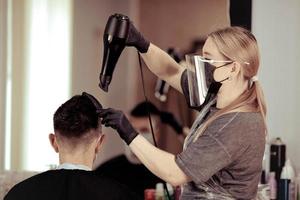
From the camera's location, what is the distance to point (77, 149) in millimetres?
1469

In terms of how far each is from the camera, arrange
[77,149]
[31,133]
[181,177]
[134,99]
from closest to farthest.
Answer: [181,177] → [77,149] → [134,99] → [31,133]

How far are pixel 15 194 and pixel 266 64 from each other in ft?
3.72

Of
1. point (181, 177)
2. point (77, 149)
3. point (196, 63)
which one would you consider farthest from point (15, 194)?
point (196, 63)

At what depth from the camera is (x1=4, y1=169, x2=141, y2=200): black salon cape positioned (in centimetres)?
141

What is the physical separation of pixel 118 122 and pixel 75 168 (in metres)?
0.21

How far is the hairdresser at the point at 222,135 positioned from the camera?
1.35 metres

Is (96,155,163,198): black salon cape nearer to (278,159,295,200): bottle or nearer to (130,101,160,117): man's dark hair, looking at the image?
(130,101,160,117): man's dark hair

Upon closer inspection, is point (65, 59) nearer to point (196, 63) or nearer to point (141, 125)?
point (141, 125)

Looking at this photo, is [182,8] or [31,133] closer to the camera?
[182,8]

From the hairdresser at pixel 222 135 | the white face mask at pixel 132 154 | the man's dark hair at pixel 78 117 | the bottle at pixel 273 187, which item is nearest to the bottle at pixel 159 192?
the white face mask at pixel 132 154

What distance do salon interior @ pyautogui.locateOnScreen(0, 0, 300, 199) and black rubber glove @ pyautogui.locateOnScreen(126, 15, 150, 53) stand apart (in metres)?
0.46

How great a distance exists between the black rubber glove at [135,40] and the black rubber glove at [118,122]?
24cm

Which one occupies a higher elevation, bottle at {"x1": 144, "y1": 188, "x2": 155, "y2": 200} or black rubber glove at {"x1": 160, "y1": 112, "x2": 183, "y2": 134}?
black rubber glove at {"x1": 160, "y1": 112, "x2": 183, "y2": 134}

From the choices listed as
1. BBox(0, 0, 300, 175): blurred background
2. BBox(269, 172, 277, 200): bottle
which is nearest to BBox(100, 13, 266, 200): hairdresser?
BBox(269, 172, 277, 200): bottle
